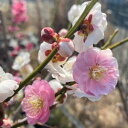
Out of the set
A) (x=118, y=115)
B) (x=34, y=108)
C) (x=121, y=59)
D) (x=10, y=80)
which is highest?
(x=10, y=80)

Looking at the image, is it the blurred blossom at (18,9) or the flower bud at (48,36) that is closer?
the flower bud at (48,36)

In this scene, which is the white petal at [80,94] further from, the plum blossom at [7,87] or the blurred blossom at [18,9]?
the blurred blossom at [18,9]

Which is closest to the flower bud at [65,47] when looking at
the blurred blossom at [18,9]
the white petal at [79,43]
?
the white petal at [79,43]

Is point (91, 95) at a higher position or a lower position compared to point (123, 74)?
higher

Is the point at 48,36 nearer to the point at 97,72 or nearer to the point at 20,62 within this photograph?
the point at 97,72

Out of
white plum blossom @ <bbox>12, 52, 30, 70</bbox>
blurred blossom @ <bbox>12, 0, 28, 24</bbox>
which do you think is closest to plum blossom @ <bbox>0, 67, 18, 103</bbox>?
white plum blossom @ <bbox>12, 52, 30, 70</bbox>

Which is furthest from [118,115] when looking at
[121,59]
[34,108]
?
[34,108]

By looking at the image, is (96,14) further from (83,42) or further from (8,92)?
(8,92)
